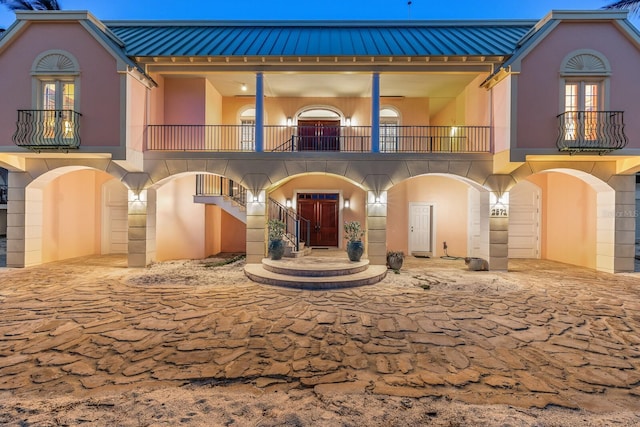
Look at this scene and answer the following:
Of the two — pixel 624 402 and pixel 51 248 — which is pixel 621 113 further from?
pixel 51 248

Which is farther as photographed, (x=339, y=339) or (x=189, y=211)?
(x=189, y=211)

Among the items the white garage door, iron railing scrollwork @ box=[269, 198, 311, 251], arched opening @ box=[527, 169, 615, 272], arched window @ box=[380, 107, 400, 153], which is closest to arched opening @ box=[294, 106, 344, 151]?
arched window @ box=[380, 107, 400, 153]

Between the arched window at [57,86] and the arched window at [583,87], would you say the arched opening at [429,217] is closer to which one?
the arched window at [583,87]

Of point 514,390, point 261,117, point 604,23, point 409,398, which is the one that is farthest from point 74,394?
point 604,23

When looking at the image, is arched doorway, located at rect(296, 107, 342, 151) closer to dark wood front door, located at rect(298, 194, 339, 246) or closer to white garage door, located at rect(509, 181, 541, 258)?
dark wood front door, located at rect(298, 194, 339, 246)

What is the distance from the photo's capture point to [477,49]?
10.1m

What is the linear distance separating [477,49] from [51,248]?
1724cm

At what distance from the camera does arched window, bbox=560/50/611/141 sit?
9219 millimetres

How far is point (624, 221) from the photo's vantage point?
9.98 metres

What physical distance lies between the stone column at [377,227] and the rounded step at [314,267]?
71cm

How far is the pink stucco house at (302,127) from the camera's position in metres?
9.27

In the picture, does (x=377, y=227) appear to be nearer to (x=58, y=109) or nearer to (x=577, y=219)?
(x=577, y=219)

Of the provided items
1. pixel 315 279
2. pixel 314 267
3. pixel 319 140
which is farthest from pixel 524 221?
pixel 315 279

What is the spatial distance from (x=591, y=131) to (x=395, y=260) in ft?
24.1
